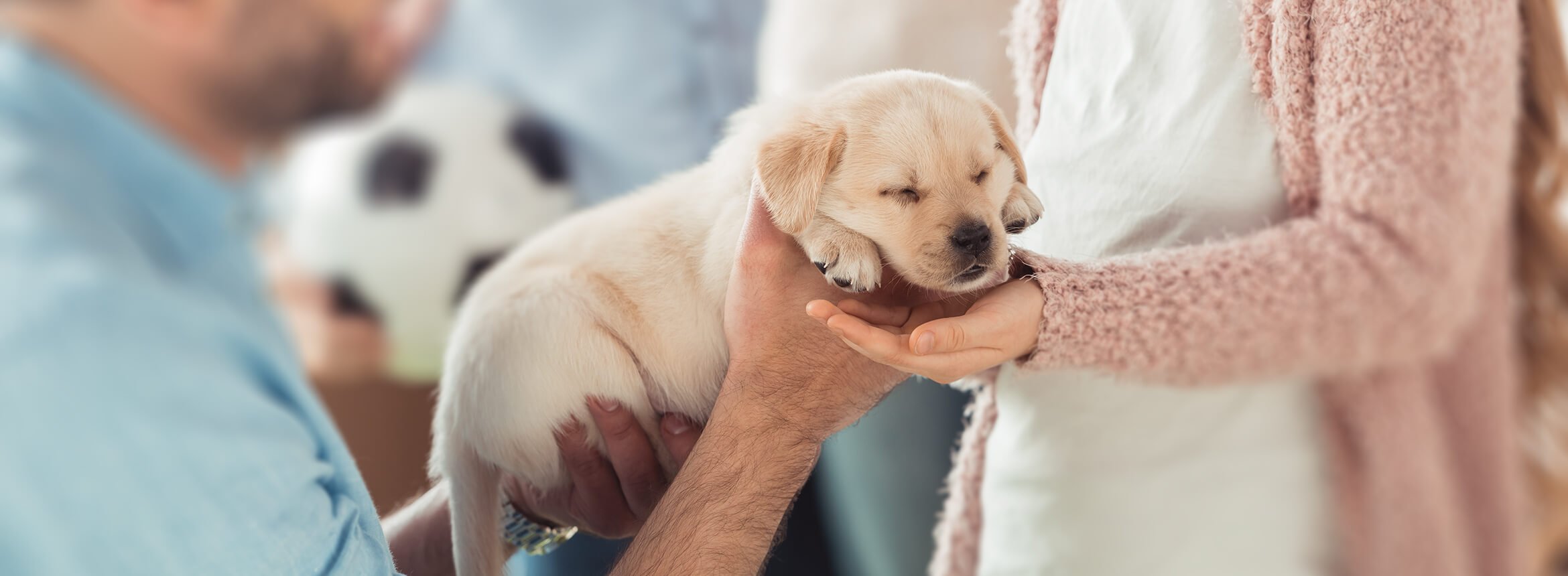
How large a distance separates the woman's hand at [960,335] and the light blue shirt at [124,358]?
0.36 metres

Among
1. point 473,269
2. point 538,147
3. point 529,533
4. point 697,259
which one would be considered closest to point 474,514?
point 529,533

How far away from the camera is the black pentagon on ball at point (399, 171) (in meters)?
1.31

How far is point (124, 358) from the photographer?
17.9 inches

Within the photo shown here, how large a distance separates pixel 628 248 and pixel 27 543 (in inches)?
18.2

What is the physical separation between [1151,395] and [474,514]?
606mm

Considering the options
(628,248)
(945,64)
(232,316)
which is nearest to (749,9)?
(945,64)

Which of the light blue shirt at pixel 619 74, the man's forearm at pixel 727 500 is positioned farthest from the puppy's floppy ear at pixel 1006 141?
the light blue shirt at pixel 619 74

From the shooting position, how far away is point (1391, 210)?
68 centimetres

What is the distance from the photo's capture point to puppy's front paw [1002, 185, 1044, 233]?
0.72 m

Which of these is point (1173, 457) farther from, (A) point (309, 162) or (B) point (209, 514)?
(A) point (309, 162)

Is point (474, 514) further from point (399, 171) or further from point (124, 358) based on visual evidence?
point (399, 171)

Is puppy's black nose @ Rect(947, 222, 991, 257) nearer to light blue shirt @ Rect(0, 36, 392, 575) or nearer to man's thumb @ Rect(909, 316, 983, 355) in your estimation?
man's thumb @ Rect(909, 316, 983, 355)

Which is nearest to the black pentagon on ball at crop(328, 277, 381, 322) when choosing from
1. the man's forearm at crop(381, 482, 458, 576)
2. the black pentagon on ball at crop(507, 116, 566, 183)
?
the black pentagon on ball at crop(507, 116, 566, 183)

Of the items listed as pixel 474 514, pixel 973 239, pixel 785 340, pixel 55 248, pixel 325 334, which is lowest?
pixel 325 334
